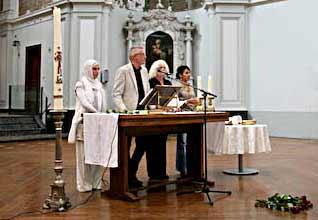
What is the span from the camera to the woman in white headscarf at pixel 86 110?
423cm

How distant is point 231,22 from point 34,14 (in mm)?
5887

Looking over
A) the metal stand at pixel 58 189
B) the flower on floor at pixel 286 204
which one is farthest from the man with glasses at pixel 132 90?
the flower on floor at pixel 286 204

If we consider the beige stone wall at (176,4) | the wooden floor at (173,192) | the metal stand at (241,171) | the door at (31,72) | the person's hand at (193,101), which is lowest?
the wooden floor at (173,192)

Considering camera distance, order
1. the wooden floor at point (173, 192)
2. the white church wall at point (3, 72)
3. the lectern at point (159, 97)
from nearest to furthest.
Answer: the wooden floor at point (173, 192)
the lectern at point (159, 97)
the white church wall at point (3, 72)

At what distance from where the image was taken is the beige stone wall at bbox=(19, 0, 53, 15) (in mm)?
13211

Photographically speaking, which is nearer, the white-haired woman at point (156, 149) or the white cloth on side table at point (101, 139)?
the white cloth on side table at point (101, 139)

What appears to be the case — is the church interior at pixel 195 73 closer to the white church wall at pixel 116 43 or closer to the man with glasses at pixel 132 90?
the white church wall at pixel 116 43

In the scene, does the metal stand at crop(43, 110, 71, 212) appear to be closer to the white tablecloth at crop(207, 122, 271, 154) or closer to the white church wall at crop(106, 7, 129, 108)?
the white tablecloth at crop(207, 122, 271, 154)

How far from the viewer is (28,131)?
1142 centimetres

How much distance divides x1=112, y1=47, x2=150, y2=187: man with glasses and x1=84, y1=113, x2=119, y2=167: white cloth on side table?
453mm

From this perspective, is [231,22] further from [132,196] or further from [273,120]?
[132,196]

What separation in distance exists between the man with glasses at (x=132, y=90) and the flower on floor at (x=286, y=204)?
1.28m

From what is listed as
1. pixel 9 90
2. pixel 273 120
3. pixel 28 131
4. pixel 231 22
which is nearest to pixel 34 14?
pixel 9 90

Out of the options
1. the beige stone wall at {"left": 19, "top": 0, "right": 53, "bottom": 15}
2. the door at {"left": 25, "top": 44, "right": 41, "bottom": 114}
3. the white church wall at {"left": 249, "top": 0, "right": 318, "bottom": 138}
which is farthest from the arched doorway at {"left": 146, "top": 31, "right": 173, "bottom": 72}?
the door at {"left": 25, "top": 44, "right": 41, "bottom": 114}
